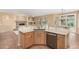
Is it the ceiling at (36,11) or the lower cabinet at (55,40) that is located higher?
the ceiling at (36,11)

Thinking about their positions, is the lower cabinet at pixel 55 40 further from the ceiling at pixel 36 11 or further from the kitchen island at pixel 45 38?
the ceiling at pixel 36 11

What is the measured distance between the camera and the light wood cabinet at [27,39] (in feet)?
5.31

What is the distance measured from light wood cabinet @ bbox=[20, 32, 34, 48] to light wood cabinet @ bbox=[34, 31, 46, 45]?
0.06 metres

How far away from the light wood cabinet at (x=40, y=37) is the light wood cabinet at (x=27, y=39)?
0.20 ft

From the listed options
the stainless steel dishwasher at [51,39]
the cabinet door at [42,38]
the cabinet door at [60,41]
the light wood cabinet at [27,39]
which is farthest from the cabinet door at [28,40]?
the cabinet door at [60,41]

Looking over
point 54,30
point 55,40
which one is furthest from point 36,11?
point 55,40

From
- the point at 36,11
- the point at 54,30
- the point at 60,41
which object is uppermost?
the point at 36,11

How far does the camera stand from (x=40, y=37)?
166 centimetres

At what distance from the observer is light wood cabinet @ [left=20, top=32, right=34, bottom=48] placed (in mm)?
1617

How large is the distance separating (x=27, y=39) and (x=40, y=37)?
7.8 inches

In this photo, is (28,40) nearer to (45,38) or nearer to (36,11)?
(45,38)
